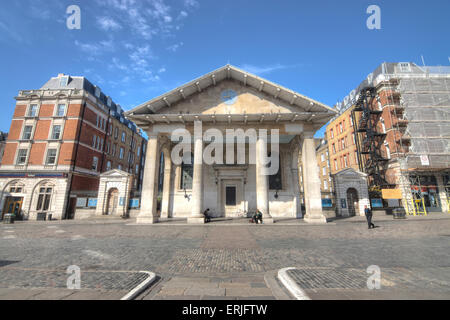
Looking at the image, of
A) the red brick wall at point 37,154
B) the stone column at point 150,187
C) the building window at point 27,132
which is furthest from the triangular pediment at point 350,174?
the building window at point 27,132

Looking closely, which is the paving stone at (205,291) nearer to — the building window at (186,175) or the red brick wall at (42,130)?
the building window at (186,175)

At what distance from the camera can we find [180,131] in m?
17.7

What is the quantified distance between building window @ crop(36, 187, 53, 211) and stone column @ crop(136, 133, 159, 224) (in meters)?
16.7

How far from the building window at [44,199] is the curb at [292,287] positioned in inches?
1198

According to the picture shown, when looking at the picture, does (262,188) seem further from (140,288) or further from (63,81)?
(63,81)

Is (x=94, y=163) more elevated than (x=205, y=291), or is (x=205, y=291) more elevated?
(x=94, y=163)

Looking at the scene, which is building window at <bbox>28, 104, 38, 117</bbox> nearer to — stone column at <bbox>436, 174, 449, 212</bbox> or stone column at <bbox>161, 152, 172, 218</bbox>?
stone column at <bbox>161, 152, 172, 218</bbox>

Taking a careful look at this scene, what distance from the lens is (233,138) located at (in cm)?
1886

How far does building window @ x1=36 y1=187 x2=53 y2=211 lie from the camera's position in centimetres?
2414

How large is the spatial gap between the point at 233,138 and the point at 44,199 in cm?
2481

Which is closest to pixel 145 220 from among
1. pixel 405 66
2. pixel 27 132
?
pixel 27 132

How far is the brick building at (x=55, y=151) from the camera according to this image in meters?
24.1

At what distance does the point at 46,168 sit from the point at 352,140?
45.7 metres

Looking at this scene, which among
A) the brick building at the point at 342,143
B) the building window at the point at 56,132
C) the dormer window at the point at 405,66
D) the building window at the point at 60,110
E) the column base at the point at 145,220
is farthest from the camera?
the brick building at the point at 342,143
